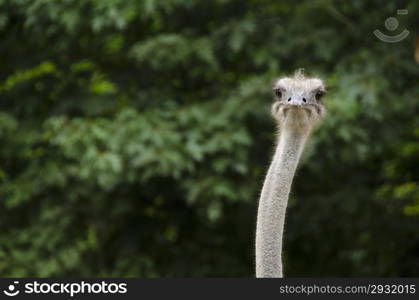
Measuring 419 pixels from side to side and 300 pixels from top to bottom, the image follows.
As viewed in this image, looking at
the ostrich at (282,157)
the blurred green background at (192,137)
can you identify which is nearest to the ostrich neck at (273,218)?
the ostrich at (282,157)

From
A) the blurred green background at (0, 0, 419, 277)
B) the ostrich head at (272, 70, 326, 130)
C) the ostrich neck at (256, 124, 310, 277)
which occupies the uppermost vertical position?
the blurred green background at (0, 0, 419, 277)

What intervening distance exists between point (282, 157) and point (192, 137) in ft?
9.36

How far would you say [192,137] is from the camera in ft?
19.6

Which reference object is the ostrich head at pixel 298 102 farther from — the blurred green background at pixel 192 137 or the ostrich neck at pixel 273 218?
the blurred green background at pixel 192 137

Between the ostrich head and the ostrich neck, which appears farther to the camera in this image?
the ostrich head

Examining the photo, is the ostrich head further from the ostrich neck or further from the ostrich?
the ostrich neck

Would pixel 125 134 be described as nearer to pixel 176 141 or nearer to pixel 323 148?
pixel 176 141

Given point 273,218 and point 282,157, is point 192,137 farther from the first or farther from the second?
point 273,218

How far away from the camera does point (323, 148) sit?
6266 millimetres

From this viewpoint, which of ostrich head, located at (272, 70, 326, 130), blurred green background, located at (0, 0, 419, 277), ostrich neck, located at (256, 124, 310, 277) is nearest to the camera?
ostrich neck, located at (256, 124, 310, 277)

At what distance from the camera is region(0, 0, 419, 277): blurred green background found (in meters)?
5.98

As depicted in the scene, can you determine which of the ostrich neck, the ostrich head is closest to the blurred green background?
the ostrich head

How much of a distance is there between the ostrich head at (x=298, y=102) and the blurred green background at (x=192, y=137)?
2542 mm

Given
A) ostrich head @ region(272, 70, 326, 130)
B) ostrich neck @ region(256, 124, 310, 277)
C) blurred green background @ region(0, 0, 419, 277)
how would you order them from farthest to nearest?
blurred green background @ region(0, 0, 419, 277)
ostrich head @ region(272, 70, 326, 130)
ostrich neck @ region(256, 124, 310, 277)
